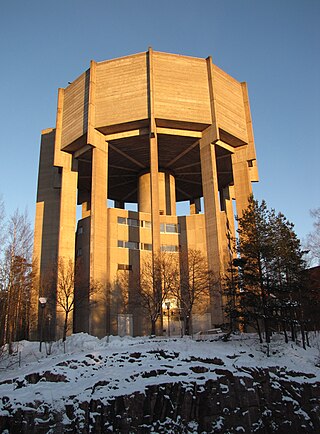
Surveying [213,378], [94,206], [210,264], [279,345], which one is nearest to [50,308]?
[94,206]

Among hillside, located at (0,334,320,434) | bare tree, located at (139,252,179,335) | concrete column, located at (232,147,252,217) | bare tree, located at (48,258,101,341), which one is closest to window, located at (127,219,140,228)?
bare tree, located at (48,258,101,341)

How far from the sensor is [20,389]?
49.5ft

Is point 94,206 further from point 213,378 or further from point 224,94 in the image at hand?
point 213,378

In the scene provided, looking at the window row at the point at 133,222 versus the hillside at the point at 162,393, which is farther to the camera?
the window row at the point at 133,222

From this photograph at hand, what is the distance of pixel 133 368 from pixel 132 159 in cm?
3392

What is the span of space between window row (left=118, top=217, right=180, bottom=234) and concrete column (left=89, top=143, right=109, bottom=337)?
4655 millimetres

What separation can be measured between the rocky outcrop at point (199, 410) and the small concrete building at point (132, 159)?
62.3ft

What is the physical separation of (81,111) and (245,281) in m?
26.8

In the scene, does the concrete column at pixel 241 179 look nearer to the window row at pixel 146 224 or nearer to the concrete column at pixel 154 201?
the window row at pixel 146 224

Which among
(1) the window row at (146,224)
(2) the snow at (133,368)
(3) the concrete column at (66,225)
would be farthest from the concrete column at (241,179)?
(2) the snow at (133,368)

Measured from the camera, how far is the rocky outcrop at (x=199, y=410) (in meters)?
13.5

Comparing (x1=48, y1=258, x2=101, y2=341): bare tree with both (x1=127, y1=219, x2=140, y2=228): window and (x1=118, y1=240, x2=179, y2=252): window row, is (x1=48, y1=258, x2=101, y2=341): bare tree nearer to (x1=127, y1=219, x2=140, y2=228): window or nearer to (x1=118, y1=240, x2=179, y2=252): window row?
(x1=118, y1=240, x2=179, y2=252): window row

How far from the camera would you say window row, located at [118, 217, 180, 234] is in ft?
149

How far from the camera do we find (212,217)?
39719mm
